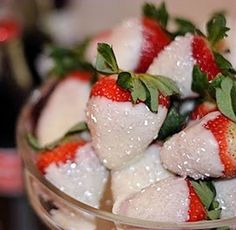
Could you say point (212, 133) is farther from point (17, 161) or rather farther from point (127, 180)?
point (17, 161)

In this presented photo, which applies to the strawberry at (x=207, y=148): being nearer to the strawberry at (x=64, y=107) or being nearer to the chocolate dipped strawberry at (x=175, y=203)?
the chocolate dipped strawberry at (x=175, y=203)

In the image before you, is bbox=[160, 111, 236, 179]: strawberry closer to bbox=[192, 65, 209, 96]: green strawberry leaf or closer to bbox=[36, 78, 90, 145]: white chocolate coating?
bbox=[192, 65, 209, 96]: green strawberry leaf

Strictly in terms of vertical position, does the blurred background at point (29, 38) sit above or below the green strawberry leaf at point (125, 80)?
below

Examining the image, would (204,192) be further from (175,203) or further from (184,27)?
(184,27)

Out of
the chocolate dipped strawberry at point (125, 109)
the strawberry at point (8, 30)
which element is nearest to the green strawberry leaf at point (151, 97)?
the chocolate dipped strawberry at point (125, 109)

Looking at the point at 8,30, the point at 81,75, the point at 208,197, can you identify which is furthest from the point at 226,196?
the point at 8,30

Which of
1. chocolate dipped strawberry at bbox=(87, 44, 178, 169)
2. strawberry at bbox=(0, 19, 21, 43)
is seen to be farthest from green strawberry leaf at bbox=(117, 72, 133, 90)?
strawberry at bbox=(0, 19, 21, 43)
